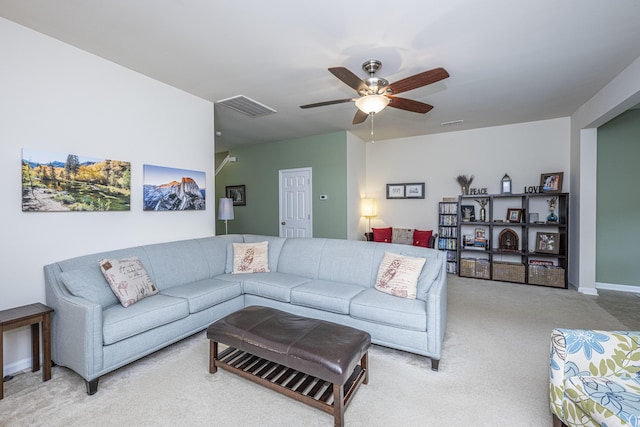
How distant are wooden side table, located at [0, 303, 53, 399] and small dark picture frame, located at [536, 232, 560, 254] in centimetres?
608

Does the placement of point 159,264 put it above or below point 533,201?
below

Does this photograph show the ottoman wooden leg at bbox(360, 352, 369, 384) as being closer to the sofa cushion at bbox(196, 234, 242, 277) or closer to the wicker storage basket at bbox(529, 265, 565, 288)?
the sofa cushion at bbox(196, 234, 242, 277)

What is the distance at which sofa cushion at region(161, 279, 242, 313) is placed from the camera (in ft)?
8.50

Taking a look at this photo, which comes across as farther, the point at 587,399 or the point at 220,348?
the point at 220,348

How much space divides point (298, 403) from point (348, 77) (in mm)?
2384

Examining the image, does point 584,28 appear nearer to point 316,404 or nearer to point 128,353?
point 316,404

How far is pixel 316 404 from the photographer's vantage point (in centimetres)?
166

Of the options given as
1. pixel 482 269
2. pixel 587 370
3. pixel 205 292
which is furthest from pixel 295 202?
pixel 587 370

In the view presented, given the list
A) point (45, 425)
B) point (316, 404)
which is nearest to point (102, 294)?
point (45, 425)

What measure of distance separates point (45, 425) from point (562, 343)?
2.94m

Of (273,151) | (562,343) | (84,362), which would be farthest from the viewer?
(273,151)

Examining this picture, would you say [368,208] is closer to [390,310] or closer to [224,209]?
[224,209]

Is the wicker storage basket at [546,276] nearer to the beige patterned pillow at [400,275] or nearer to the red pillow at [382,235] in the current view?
the red pillow at [382,235]

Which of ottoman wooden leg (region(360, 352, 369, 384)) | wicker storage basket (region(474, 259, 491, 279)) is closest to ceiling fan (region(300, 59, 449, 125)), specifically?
ottoman wooden leg (region(360, 352, 369, 384))
